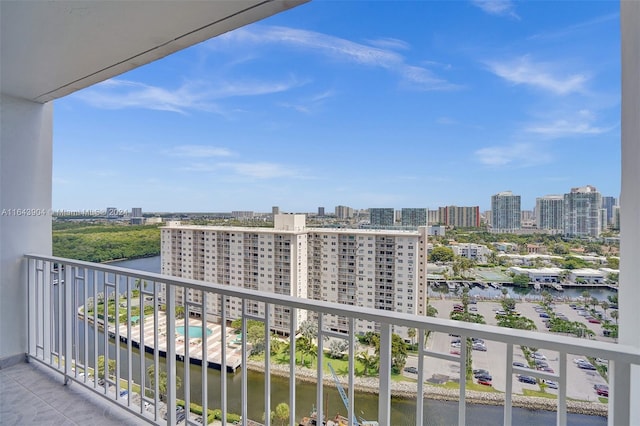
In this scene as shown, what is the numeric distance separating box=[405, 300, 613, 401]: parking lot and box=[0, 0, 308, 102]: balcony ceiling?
1.52 metres

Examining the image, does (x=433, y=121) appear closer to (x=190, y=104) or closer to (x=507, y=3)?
(x=507, y=3)

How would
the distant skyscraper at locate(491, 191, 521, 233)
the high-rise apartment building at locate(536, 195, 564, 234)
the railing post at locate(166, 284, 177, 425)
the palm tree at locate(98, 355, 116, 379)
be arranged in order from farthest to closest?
1. the palm tree at locate(98, 355, 116, 379)
2. the railing post at locate(166, 284, 177, 425)
3. the distant skyscraper at locate(491, 191, 521, 233)
4. the high-rise apartment building at locate(536, 195, 564, 234)

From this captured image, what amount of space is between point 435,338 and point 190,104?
120 inches

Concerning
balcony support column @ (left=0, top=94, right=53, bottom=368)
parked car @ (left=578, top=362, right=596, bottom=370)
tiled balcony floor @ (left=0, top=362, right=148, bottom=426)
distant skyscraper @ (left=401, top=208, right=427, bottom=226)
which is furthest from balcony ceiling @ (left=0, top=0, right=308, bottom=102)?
tiled balcony floor @ (left=0, top=362, right=148, bottom=426)

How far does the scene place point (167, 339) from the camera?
174 centimetres

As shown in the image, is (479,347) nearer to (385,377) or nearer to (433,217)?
(385,377)

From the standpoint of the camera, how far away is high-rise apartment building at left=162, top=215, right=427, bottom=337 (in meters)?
1.39

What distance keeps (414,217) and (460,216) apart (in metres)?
0.22

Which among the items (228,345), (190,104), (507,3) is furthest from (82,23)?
(507,3)

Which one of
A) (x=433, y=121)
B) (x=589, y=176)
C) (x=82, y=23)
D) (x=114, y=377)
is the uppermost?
(x=82, y=23)

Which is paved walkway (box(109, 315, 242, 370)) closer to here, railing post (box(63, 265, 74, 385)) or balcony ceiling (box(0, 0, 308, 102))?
railing post (box(63, 265, 74, 385))

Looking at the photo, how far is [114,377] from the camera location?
2.07m

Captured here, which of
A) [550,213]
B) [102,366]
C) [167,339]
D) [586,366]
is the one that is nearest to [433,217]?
[550,213]

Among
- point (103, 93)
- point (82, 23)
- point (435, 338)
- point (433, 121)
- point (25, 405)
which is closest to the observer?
point (435, 338)
